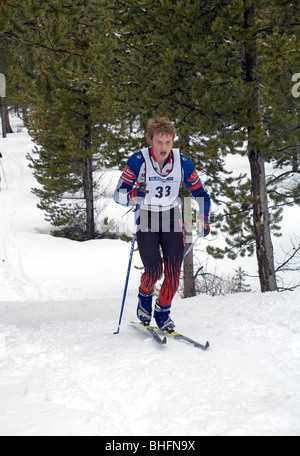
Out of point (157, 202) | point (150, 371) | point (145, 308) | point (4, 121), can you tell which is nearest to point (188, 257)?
point (145, 308)

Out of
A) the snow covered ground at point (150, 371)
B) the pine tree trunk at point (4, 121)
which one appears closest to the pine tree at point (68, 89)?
the snow covered ground at point (150, 371)

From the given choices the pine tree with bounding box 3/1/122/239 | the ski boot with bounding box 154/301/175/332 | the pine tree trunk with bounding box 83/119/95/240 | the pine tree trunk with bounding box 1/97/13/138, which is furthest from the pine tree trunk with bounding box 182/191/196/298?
the pine tree trunk with bounding box 1/97/13/138

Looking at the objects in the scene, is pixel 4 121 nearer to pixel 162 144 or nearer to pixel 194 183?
pixel 194 183

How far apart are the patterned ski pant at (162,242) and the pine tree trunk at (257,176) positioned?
3.11 meters

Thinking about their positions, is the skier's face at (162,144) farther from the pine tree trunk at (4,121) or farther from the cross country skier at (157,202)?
the pine tree trunk at (4,121)

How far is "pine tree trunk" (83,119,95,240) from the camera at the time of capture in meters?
16.6

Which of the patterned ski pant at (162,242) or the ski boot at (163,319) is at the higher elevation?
the patterned ski pant at (162,242)

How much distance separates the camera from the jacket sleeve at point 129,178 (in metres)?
4.81

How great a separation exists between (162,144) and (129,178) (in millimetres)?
544

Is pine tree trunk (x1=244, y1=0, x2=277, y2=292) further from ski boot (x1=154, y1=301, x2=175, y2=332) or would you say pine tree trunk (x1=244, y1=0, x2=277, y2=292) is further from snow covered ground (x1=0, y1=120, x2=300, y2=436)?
ski boot (x1=154, y1=301, x2=175, y2=332)

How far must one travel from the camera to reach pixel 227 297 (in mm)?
6980

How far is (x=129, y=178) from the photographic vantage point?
485cm

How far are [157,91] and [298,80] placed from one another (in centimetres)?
233
